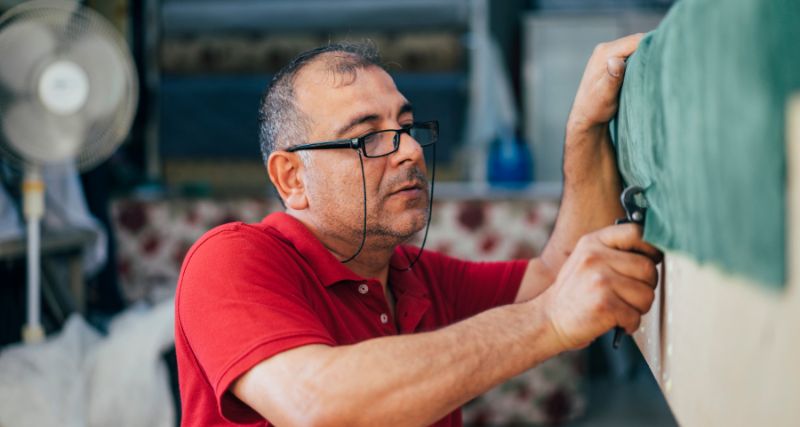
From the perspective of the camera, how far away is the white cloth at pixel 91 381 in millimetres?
2111

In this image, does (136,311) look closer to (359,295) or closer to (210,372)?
(359,295)

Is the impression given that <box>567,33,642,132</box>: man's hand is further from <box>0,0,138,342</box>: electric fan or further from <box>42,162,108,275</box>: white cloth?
<box>42,162,108,275</box>: white cloth

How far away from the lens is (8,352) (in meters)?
2.21

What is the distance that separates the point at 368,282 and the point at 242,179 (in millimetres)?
3349

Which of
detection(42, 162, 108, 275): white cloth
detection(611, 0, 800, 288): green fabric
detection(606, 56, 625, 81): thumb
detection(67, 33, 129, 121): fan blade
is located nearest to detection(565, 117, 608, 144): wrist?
detection(606, 56, 625, 81): thumb

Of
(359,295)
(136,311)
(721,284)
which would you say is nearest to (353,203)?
(359,295)

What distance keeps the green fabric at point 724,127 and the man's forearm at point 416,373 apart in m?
0.19

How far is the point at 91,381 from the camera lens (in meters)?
2.30

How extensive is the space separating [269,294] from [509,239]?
7.40 feet

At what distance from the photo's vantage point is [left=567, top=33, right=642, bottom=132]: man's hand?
1.02 metres

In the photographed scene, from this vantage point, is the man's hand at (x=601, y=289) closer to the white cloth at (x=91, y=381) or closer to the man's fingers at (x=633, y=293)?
the man's fingers at (x=633, y=293)

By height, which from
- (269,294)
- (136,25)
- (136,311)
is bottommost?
(136,311)

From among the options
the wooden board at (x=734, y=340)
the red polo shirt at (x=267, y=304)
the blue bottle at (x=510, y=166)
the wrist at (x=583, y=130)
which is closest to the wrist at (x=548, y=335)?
the wooden board at (x=734, y=340)

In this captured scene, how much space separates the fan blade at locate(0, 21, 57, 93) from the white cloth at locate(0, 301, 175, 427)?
2.49ft
